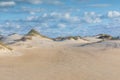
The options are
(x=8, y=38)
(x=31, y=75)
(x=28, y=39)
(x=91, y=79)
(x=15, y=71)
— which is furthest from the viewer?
(x=8, y=38)

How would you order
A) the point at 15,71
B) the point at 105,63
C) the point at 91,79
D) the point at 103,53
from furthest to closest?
the point at 103,53 < the point at 105,63 < the point at 15,71 < the point at 91,79

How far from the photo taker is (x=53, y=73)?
18266mm

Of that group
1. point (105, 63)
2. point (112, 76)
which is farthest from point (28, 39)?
point (112, 76)

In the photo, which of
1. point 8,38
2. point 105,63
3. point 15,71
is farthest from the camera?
point 8,38

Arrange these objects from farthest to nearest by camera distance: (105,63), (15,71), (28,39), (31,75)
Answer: (28,39) → (105,63) → (15,71) → (31,75)

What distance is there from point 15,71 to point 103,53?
1098 centimetres

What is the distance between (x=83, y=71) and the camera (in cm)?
1873

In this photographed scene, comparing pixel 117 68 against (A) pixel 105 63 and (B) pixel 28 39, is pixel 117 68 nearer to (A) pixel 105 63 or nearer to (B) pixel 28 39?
(A) pixel 105 63

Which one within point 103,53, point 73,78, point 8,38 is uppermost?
point 73,78

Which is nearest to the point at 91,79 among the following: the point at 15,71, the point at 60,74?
the point at 60,74

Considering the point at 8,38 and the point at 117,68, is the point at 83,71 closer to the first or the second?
the point at 117,68

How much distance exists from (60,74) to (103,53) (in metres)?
10.7

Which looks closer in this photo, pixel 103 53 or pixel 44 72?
pixel 44 72

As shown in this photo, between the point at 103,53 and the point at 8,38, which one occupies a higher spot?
the point at 103,53
